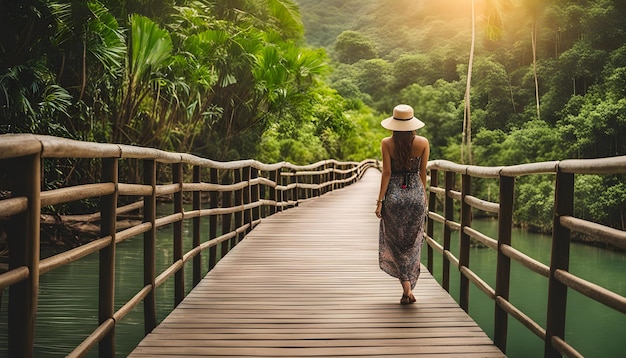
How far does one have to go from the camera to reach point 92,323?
29.3 feet

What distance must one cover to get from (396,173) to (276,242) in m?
3.47

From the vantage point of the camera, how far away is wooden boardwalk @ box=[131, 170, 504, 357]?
354 cm

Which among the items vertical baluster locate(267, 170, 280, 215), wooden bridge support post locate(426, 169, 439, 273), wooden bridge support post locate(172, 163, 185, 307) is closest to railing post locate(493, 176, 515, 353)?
wooden bridge support post locate(172, 163, 185, 307)

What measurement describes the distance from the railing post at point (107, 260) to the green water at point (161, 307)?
15.3ft

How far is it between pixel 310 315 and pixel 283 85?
45.4 ft

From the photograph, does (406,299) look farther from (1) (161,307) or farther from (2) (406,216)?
(1) (161,307)

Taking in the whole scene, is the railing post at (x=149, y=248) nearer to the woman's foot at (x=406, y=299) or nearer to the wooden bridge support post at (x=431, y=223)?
the woman's foot at (x=406, y=299)

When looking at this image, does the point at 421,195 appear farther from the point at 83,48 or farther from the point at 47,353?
the point at 83,48

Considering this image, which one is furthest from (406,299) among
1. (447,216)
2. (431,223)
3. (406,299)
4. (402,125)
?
(431,223)

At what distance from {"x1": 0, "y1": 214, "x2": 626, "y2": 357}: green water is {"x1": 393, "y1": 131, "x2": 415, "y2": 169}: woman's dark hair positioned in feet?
15.9

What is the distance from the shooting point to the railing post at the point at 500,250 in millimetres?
3816

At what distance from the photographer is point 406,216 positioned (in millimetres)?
4594

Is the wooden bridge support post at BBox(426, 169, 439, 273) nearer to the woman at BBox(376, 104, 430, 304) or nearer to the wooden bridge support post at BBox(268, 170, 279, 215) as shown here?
the woman at BBox(376, 104, 430, 304)

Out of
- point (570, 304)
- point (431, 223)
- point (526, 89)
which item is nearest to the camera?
point (431, 223)
